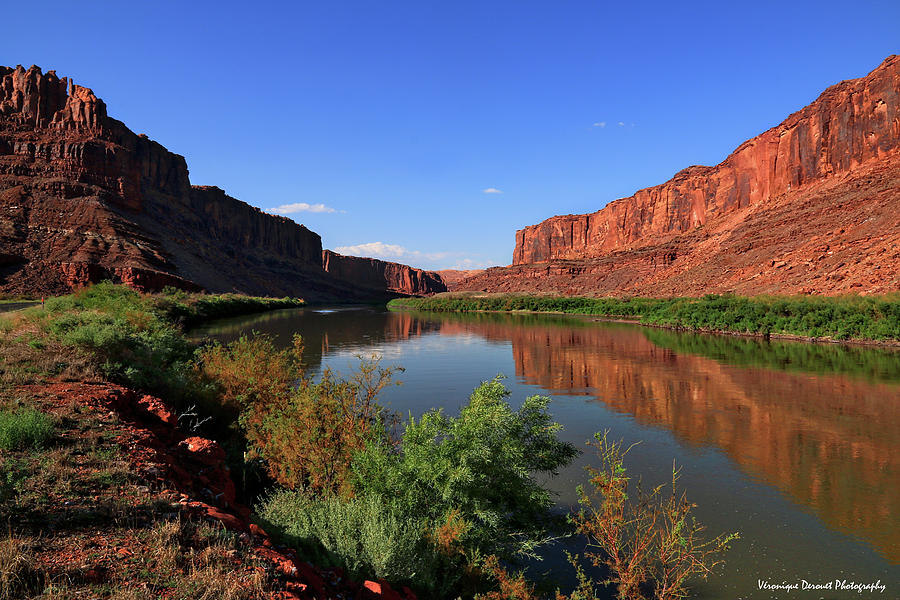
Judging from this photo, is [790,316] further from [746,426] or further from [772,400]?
[746,426]

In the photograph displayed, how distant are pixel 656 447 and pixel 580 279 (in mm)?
102854

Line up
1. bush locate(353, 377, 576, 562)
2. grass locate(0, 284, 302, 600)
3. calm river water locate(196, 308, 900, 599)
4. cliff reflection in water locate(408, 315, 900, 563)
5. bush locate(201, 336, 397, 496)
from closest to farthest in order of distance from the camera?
grass locate(0, 284, 302, 600), bush locate(353, 377, 576, 562), calm river water locate(196, 308, 900, 599), bush locate(201, 336, 397, 496), cliff reflection in water locate(408, 315, 900, 563)

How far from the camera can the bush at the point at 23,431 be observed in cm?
546

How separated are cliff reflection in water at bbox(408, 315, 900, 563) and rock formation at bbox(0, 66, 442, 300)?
50.1 meters

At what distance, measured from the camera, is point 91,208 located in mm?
63625

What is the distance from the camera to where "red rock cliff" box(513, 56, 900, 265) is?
68.7 meters

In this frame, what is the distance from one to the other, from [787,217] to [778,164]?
90.9 feet

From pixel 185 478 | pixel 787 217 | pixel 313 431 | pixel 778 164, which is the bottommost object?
pixel 185 478

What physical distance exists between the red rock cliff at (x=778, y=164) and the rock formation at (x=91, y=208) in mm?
99251

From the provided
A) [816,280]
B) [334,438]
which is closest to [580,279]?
[816,280]

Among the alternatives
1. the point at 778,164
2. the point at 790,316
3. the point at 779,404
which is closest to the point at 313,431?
the point at 779,404

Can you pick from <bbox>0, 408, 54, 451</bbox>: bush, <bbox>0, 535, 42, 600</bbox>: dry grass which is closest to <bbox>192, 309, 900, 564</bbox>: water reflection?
<bbox>0, 535, 42, 600</bbox>: dry grass

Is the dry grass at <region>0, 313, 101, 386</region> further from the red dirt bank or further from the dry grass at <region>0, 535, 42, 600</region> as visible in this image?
the dry grass at <region>0, 535, 42, 600</region>

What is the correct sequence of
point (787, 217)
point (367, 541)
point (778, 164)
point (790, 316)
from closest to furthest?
point (367, 541) → point (790, 316) → point (787, 217) → point (778, 164)
